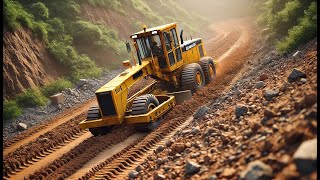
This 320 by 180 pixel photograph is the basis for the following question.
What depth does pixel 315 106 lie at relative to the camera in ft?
15.2

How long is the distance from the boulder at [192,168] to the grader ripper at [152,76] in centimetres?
405

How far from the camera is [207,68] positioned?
13711mm

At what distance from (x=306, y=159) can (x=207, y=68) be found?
10266 millimetres

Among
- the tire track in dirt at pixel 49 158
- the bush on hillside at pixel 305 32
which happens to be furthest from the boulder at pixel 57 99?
the bush on hillside at pixel 305 32

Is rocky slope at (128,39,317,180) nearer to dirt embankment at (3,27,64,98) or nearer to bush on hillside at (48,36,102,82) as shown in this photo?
dirt embankment at (3,27,64,98)

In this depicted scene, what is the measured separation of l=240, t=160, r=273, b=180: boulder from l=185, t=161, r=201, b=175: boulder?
1375mm

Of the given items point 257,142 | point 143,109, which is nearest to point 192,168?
point 257,142

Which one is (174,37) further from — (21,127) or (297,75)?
(21,127)

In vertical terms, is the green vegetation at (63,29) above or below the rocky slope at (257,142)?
above

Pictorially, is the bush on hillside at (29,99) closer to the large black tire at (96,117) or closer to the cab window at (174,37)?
the large black tire at (96,117)

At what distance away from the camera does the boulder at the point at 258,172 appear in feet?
12.9

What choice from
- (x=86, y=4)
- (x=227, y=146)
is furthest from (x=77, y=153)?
(x=86, y=4)

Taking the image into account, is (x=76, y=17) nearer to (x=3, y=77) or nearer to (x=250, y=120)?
(x=3, y=77)

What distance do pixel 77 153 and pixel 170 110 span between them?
3.46 meters
